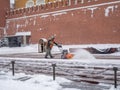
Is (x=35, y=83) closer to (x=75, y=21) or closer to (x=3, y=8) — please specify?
(x=75, y=21)

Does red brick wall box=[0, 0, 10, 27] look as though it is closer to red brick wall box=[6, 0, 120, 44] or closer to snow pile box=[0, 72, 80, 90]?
red brick wall box=[6, 0, 120, 44]

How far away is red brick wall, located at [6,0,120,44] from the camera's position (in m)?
22.0

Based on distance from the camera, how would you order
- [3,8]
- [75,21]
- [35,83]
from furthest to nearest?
1. [3,8]
2. [75,21]
3. [35,83]

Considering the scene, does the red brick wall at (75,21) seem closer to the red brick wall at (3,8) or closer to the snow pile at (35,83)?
the red brick wall at (3,8)

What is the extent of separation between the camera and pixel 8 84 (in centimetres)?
830

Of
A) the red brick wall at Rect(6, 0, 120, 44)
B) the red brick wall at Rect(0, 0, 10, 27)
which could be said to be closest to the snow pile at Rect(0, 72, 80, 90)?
the red brick wall at Rect(6, 0, 120, 44)

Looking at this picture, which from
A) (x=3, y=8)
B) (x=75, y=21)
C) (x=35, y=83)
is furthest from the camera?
(x=3, y=8)

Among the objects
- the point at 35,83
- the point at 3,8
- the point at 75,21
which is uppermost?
the point at 3,8

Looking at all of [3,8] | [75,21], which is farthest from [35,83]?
[3,8]

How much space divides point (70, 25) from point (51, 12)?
3.34 metres

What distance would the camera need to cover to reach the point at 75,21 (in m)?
24.8

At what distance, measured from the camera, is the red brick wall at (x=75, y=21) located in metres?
22.0

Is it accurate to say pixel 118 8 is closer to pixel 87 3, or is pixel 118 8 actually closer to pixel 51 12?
pixel 87 3

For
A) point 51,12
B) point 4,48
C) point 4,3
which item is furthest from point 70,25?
point 4,3
